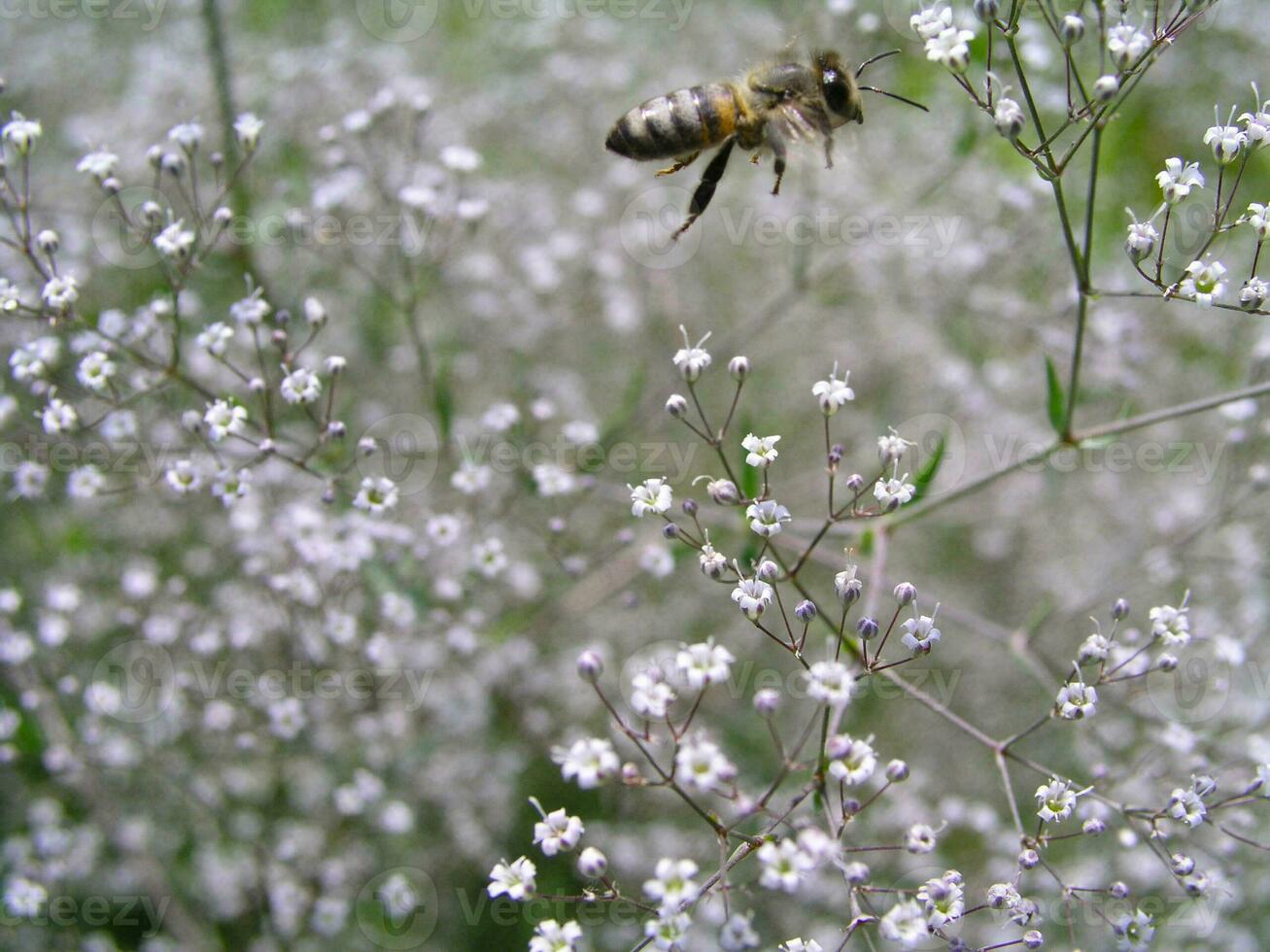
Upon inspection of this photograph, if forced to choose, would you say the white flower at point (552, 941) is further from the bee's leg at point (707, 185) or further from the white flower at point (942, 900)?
the bee's leg at point (707, 185)

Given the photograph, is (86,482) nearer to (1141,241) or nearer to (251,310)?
(251,310)

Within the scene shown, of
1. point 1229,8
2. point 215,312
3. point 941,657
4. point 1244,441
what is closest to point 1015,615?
point 941,657

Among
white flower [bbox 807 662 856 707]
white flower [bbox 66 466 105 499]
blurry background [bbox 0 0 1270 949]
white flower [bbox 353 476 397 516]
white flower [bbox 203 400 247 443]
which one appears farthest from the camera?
blurry background [bbox 0 0 1270 949]

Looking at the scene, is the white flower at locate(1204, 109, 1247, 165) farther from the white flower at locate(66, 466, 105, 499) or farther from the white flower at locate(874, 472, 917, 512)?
the white flower at locate(66, 466, 105, 499)

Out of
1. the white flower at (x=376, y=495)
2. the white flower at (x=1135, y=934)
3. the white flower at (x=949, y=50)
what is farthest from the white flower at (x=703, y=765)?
the white flower at (x=949, y=50)

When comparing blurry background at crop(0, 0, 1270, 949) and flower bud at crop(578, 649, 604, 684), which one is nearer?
flower bud at crop(578, 649, 604, 684)

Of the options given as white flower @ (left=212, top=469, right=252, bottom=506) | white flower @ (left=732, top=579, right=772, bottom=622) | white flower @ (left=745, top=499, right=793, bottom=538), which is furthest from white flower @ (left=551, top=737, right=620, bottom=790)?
white flower @ (left=212, top=469, right=252, bottom=506)

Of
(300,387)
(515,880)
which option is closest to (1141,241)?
(515,880)

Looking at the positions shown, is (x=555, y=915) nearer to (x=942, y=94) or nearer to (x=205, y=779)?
(x=205, y=779)
